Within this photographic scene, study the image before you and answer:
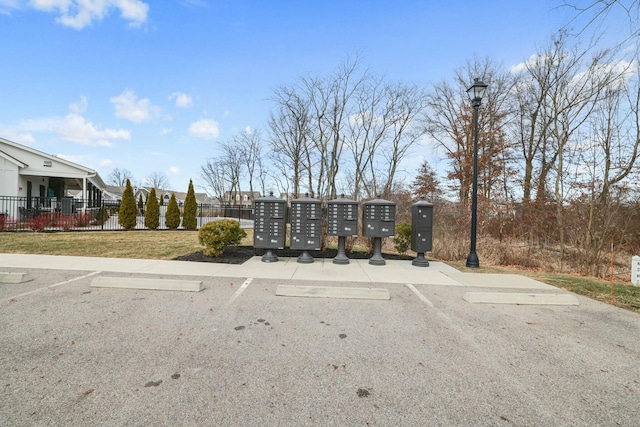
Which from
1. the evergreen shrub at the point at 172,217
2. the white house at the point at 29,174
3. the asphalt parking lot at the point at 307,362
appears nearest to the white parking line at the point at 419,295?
the asphalt parking lot at the point at 307,362

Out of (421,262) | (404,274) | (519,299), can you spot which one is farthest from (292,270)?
(519,299)

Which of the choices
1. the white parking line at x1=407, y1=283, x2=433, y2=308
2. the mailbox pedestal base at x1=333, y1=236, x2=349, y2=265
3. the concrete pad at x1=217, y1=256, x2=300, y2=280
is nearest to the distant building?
the concrete pad at x1=217, y1=256, x2=300, y2=280

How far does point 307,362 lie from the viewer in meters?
2.69

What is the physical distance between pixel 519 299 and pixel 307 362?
3.85 metres

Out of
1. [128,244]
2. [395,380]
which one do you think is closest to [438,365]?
[395,380]

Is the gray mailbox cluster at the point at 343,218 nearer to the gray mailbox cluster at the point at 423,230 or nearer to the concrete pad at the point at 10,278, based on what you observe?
the gray mailbox cluster at the point at 423,230

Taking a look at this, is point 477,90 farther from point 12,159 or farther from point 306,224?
point 12,159

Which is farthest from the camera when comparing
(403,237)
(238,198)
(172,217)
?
(238,198)

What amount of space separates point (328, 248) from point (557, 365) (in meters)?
6.96

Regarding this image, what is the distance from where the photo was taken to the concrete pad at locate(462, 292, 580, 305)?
15.3ft

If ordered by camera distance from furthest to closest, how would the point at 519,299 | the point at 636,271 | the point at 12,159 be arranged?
1. the point at 12,159
2. the point at 636,271
3. the point at 519,299

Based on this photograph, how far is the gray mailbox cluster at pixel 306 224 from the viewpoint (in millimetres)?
7328

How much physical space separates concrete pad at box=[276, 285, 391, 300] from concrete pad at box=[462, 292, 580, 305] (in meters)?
1.39

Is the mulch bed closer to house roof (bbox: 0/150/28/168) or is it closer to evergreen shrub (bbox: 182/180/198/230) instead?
evergreen shrub (bbox: 182/180/198/230)
